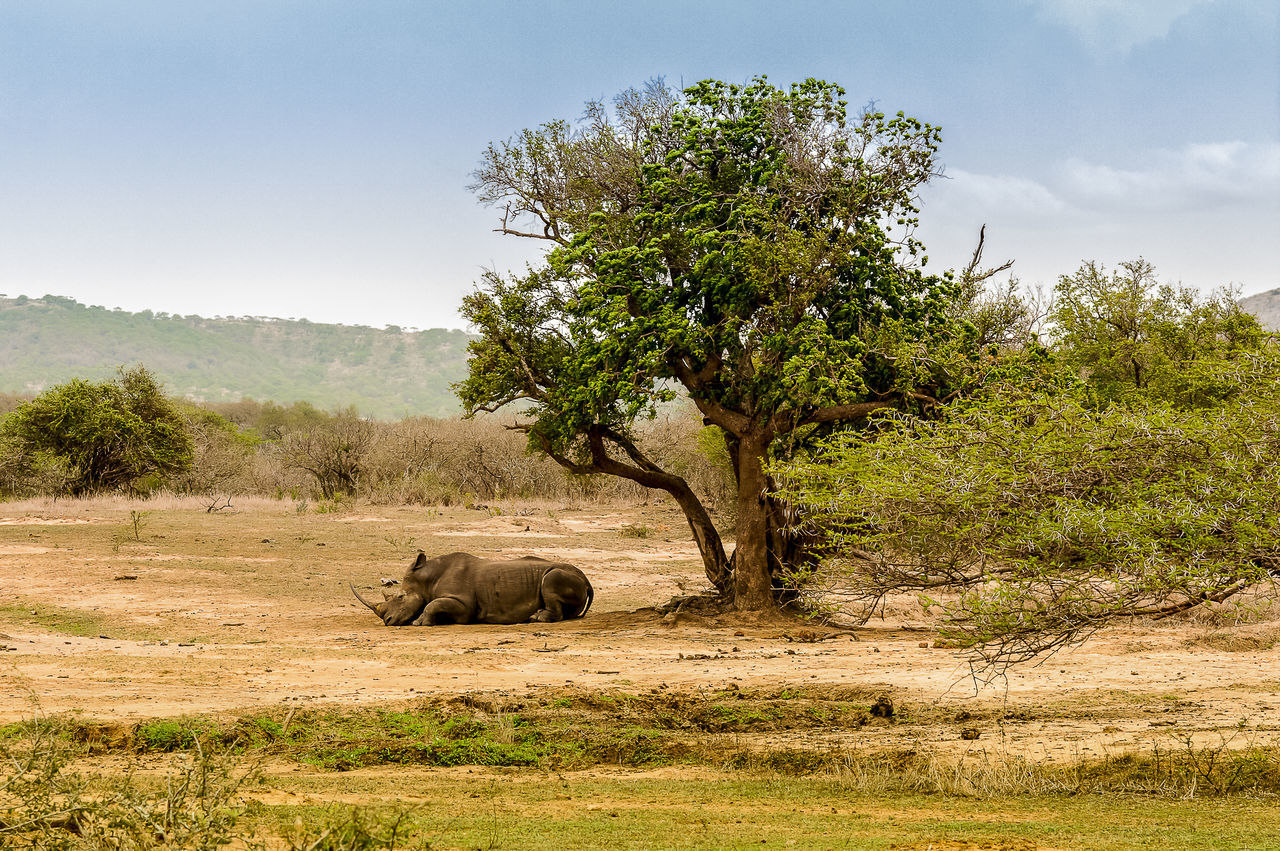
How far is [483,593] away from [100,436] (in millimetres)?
24397

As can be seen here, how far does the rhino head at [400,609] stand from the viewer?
1708 cm

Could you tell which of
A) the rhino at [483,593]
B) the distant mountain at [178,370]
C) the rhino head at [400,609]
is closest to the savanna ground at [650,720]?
the rhino head at [400,609]

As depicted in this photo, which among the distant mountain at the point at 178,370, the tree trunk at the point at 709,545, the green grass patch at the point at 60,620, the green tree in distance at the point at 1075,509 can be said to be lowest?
the green grass patch at the point at 60,620

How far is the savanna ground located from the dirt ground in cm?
7

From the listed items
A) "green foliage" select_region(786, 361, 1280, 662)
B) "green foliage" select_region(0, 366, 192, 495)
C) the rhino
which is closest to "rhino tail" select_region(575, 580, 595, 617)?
the rhino

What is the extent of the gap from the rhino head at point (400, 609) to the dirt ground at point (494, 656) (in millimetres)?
237

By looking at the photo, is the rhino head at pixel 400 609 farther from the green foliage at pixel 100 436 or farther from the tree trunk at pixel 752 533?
the green foliage at pixel 100 436

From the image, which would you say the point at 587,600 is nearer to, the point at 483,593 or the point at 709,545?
the point at 483,593

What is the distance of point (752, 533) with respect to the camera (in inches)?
698

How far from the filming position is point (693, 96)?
1725cm

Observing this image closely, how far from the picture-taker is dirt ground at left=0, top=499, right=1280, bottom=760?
10219mm

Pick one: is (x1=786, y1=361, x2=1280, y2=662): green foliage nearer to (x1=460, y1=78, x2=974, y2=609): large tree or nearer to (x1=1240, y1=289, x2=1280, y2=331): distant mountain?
(x1=460, y1=78, x2=974, y2=609): large tree

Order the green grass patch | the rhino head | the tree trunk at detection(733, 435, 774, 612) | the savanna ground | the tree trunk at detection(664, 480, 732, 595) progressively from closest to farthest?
the savanna ground → the green grass patch → the rhino head → the tree trunk at detection(733, 435, 774, 612) → the tree trunk at detection(664, 480, 732, 595)

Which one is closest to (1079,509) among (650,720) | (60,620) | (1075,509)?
(1075,509)
